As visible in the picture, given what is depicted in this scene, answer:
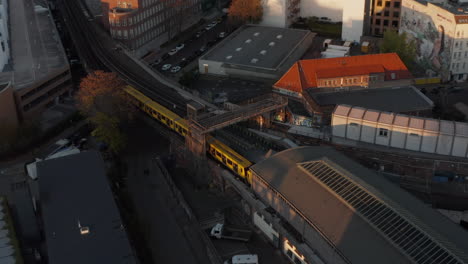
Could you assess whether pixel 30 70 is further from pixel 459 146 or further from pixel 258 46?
pixel 459 146

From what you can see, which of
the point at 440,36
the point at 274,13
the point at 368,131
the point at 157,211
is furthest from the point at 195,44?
the point at 157,211

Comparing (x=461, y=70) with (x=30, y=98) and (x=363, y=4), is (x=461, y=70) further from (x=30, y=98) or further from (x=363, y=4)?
(x=30, y=98)

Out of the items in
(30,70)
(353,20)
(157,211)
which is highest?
(353,20)

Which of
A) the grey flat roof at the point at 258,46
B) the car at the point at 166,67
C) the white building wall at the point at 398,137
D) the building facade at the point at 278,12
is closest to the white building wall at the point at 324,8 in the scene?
the building facade at the point at 278,12

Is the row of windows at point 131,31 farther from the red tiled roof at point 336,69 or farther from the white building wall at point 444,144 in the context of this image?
the white building wall at point 444,144

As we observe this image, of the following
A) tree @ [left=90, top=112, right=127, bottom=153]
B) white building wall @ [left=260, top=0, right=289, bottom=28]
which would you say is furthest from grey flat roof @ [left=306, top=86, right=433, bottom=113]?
white building wall @ [left=260, top=0, right=289, bottom=28]

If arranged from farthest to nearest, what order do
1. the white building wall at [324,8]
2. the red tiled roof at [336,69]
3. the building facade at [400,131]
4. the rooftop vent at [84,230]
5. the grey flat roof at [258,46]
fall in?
the white building wall at [324,8], the grey flat roof at [258,46], the red tiled roof at [336,69], the building facade at [400,131], the rooftop vent at [84,230]
